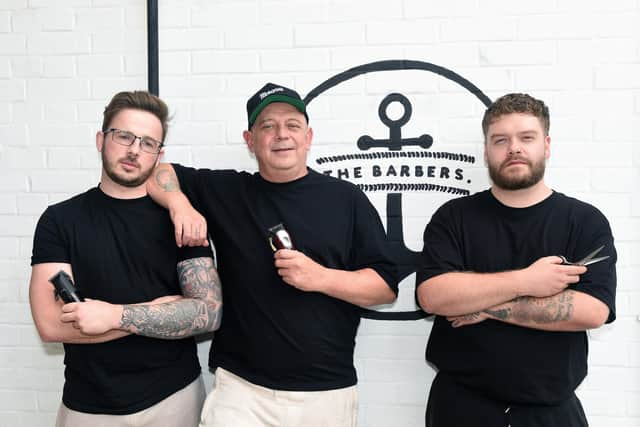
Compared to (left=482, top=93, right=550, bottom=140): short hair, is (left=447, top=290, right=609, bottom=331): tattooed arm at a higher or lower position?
lower

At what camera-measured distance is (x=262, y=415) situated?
1.93m

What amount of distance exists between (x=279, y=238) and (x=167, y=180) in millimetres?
527

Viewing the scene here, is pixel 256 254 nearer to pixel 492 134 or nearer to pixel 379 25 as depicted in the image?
pixel 492 134

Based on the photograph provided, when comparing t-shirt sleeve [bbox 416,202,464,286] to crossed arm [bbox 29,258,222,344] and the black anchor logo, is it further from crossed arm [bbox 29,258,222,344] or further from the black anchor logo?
crossed arm [bbox 29,258,222,344]

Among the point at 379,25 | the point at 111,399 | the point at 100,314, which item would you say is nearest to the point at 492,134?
the point at 379,25

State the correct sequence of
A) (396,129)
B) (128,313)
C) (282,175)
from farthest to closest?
1. (396,129)
2. (282,175)
3. (128,313)

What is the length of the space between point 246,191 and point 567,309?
1134 mm

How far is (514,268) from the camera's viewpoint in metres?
1.86

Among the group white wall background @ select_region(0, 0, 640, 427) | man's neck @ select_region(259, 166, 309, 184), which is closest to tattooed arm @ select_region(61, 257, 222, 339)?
man's neck @ select_region(259, 166, 309, 184)

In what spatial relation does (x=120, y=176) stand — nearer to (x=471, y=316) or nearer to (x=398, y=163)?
(x=398, y=163)

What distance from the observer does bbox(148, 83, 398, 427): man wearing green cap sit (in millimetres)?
1912

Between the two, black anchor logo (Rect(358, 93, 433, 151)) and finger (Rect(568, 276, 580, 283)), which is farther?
black anchor logo (Rect(358, 93, 433, 151))

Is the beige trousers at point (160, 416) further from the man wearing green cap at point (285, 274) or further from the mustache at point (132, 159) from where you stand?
the mustache at point (132, 159)

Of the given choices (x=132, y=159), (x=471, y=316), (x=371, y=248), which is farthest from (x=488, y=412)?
(x=132, y=159)
